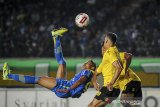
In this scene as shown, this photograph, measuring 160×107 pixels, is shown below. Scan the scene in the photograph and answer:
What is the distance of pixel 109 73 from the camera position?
903 cm

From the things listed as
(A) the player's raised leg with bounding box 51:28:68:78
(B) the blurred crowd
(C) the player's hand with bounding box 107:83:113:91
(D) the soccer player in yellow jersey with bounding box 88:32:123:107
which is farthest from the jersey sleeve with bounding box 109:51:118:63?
(B) the blurred crowd

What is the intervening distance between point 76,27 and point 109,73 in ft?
29.7

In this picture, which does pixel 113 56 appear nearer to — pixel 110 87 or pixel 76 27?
pixel 110 87

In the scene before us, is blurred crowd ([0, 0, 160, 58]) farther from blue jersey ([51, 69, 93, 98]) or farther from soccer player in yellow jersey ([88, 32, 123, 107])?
soccer player in yellow jersey ([88, 32, 123, 107])

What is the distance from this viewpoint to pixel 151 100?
9805mm

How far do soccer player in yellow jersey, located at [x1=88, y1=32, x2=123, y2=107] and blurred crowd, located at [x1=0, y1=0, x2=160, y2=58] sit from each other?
6.94 meters

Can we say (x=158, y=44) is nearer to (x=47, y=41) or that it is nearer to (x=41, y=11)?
(x=47, y=41)

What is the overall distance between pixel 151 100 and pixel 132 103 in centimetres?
109

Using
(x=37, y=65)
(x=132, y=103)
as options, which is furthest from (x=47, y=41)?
(x=132, y=103)

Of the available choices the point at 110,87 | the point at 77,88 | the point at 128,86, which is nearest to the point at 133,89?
the point at 128,86

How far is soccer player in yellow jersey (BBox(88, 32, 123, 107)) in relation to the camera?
8.68 m

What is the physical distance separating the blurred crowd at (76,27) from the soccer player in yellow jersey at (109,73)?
22.8 feet

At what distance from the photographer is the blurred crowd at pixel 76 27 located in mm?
16578

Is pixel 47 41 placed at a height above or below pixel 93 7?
below
